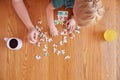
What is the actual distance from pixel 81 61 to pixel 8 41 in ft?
1.56

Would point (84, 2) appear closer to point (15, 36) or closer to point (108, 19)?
point (108, 19)

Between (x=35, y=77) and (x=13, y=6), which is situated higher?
(x=13, y=6)

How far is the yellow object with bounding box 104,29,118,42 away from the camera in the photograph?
4.58 ft

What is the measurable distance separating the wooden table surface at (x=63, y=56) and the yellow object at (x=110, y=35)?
25mm

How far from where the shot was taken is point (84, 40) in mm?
1421

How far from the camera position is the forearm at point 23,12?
4.43 feet

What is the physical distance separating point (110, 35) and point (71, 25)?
0.26 m

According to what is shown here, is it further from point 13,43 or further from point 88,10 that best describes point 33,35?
point 88,10

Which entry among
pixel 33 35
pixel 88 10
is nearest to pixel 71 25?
pixel 33 35

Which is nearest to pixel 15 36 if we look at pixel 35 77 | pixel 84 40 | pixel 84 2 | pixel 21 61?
pixel 21 61

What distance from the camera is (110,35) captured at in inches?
55.1

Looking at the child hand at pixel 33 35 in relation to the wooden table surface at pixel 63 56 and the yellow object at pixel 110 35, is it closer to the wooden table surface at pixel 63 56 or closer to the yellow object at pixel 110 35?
the wooden table surface at pixel 63 56

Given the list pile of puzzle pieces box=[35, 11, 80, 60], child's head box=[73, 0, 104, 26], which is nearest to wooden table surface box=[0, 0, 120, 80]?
pile of puzzle pieces box=[35, 11, 80, 60]

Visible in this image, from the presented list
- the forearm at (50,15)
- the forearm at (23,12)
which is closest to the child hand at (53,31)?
the forearm at (50,15)
